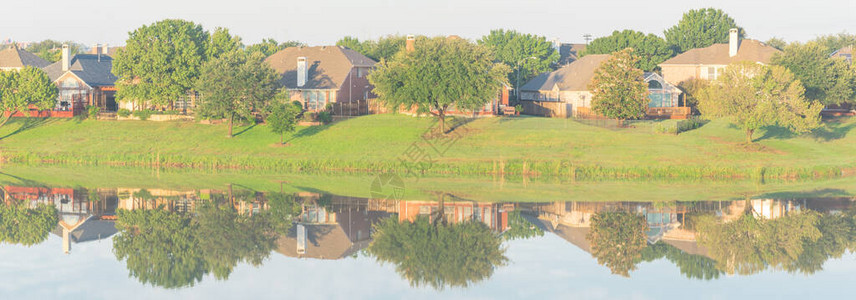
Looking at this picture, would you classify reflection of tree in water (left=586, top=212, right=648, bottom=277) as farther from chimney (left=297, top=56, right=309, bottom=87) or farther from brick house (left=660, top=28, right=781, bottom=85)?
brick house (left=660, top=28, right=781, bottom=85)

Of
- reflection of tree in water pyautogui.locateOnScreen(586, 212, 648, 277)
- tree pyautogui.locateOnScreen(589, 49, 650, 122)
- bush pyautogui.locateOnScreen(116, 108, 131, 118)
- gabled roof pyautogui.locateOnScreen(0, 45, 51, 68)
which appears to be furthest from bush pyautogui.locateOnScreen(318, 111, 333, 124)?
gabled roof pyautogui.locateOnScreen(0, 45, 51, 68)

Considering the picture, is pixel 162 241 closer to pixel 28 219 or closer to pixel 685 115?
pixel 28 219

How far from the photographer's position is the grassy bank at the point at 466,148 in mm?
60438

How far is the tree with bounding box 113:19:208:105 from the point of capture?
81.4 meters

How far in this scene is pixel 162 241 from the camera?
3575 cm

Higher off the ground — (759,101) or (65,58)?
(65,58)

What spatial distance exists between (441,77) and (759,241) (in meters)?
38.5

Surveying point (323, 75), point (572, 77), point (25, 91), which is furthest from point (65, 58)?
point (572, 77)

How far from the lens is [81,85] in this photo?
89938mm

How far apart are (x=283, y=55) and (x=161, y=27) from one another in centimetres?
1408

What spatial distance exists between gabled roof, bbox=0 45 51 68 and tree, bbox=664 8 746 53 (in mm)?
85066

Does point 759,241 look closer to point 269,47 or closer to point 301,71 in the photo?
point 301,71

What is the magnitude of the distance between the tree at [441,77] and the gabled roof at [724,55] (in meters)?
37.2

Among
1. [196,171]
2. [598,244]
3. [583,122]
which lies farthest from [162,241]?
[583,122]
